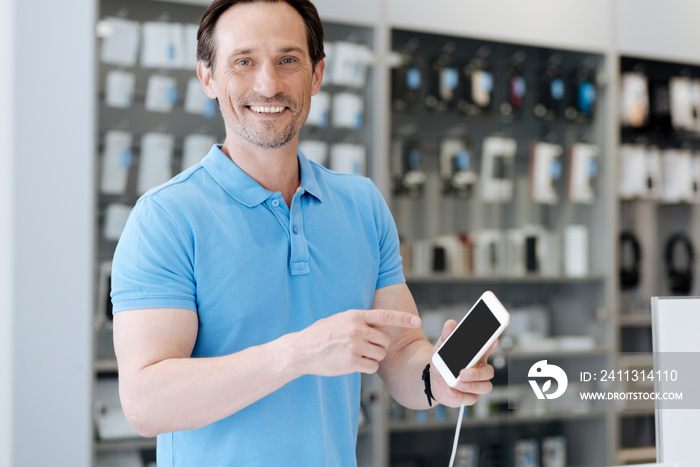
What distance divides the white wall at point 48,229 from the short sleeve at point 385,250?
164 centimetres

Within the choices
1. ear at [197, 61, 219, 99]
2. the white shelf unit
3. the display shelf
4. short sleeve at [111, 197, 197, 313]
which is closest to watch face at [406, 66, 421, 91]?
the white shelf unit

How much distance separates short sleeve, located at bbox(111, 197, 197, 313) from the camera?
46.5 inches

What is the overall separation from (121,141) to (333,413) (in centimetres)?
203

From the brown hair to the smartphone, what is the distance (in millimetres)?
652

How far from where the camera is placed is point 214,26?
141 cm

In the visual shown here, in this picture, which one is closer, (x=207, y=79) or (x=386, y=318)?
(x=386, y=318)

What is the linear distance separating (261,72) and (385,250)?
1.54 ft

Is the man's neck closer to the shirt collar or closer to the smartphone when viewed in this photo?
the shirt collar

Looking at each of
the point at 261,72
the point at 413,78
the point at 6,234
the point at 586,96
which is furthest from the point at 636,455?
the point at 586,96

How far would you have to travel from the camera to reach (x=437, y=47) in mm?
3600

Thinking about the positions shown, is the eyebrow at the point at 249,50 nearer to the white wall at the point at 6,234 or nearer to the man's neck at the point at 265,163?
the man's neck at the point at 265,163

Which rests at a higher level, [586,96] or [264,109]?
[586,96]

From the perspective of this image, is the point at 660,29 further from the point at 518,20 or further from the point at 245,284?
the point at 245,284

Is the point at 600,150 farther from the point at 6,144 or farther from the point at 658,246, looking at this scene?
the point at 6,144
